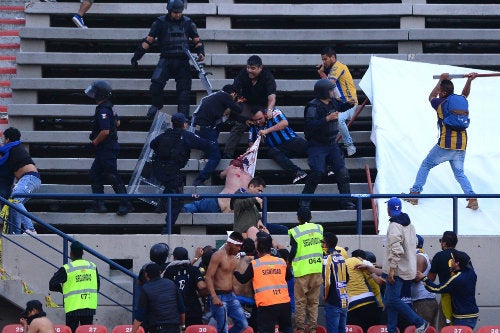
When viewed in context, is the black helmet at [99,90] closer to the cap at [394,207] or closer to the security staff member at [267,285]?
the security staff member at [267,285]

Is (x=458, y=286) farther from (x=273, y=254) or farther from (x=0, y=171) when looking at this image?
(x=0, y=171)

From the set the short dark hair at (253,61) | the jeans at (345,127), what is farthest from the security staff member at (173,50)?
the jeans at (345,127)

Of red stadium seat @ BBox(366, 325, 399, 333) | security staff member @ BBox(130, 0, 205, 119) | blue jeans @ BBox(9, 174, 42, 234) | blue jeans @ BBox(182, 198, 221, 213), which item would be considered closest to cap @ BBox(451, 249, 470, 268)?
red stadium seat @ BBox(366, 325, 399, 333)

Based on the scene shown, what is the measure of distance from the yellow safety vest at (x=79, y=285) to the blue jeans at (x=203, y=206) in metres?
2.82

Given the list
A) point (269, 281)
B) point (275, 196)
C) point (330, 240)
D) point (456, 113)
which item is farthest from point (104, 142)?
point (456, 113)

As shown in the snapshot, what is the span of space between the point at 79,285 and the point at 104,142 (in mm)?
3055

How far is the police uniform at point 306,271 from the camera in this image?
18391 millimetres

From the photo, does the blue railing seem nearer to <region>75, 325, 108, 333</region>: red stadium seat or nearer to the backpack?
<region>75, 325, 108, 333</region>: red stadium seat

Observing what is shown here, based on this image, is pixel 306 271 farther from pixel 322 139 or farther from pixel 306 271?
pixel 322 139

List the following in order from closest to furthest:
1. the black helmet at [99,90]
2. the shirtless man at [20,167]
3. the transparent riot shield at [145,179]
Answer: the shirtless man at [20,167]
the black helmet at [99,90]
the transparent riot shield at [145,179]

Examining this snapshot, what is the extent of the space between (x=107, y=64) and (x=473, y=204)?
19.6 ft

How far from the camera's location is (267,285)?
58.5 ft

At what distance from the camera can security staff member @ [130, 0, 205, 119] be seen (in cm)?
2184

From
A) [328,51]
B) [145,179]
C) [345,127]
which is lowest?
[145,179]
